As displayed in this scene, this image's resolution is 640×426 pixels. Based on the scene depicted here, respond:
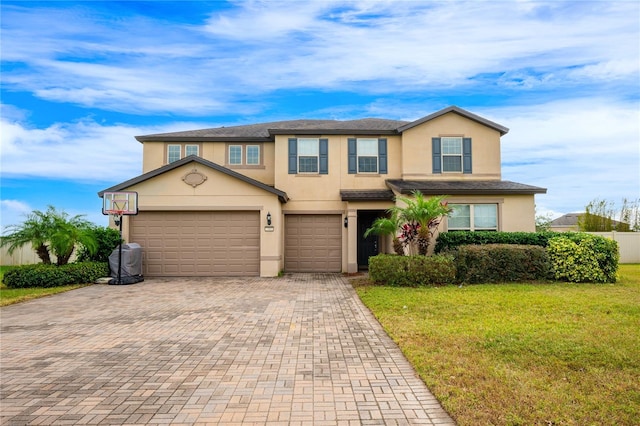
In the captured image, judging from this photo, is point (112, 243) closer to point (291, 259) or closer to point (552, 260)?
point (291, 259)

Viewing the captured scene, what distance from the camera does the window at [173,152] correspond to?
1747 centimetres

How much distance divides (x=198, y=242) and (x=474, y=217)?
10728 millimetres

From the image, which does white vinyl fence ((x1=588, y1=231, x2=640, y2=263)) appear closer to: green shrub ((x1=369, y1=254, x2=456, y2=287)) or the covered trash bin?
green shrub ((x1=369, y1=254, x2=456, y2=287))

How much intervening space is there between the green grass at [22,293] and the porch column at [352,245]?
9.64 metres

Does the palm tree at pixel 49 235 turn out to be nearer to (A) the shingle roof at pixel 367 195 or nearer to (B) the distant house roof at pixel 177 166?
(B) the distant house roof at pixel 177 166

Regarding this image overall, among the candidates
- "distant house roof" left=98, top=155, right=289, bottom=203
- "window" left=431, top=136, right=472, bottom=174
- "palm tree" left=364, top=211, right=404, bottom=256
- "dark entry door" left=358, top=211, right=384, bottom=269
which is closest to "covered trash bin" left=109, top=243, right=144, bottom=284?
"distant house roof" left=98, top=155, right=289, bottom=203

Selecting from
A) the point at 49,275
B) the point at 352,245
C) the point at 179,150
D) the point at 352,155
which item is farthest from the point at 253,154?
the point at 49,275

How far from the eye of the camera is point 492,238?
13500 mm

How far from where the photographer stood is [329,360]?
518 cm

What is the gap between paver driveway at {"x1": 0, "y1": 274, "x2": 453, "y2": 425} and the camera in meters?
3.68

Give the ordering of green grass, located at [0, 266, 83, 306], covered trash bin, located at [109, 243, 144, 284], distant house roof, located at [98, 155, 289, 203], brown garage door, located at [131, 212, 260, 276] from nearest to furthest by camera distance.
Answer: green grass, located at [0, 266, 83, 306] < covered trash bin, located at [109, 243, 144, 284] < distant house roof, located at [98, 155, 289, 203] < brown garage door, located at [131, 212, 260, 276]

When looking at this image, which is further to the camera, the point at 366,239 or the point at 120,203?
the point at 366,239

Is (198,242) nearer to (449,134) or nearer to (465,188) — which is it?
(465,188)

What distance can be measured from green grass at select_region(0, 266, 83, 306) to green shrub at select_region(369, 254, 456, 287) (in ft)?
32.1
